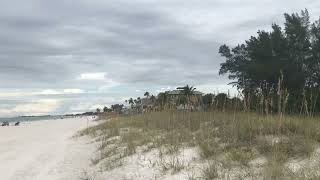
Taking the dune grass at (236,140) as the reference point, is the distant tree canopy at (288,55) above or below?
above

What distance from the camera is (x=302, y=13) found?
52719mm

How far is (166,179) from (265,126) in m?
2.32

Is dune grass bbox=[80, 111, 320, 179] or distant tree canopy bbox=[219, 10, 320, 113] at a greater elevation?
distant tree canopy bbox=[219, 10, 320, 113]

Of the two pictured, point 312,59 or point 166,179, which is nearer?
point 166,179

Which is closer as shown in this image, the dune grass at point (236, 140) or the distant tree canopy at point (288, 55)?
the dune grass at point (236, 140)

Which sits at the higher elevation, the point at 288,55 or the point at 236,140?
the point at 288,55

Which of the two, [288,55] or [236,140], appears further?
[288,55]

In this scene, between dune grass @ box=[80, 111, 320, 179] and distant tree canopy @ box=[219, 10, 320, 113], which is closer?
dune grass @ box=[80, 111, 320, 179]

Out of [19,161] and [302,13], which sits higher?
[302,13]

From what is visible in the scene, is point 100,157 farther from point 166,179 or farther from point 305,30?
point 305,30

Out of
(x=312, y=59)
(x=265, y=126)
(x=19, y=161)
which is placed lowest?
(x=19, y=161)

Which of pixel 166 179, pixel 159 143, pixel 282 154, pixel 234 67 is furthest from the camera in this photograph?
pixel 234 67

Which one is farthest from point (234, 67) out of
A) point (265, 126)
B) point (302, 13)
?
point (265, 126)

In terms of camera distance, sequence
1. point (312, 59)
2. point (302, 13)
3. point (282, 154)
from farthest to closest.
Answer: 1. point (302, 13)
2. point (312, 59)
3. point (282, 154)
